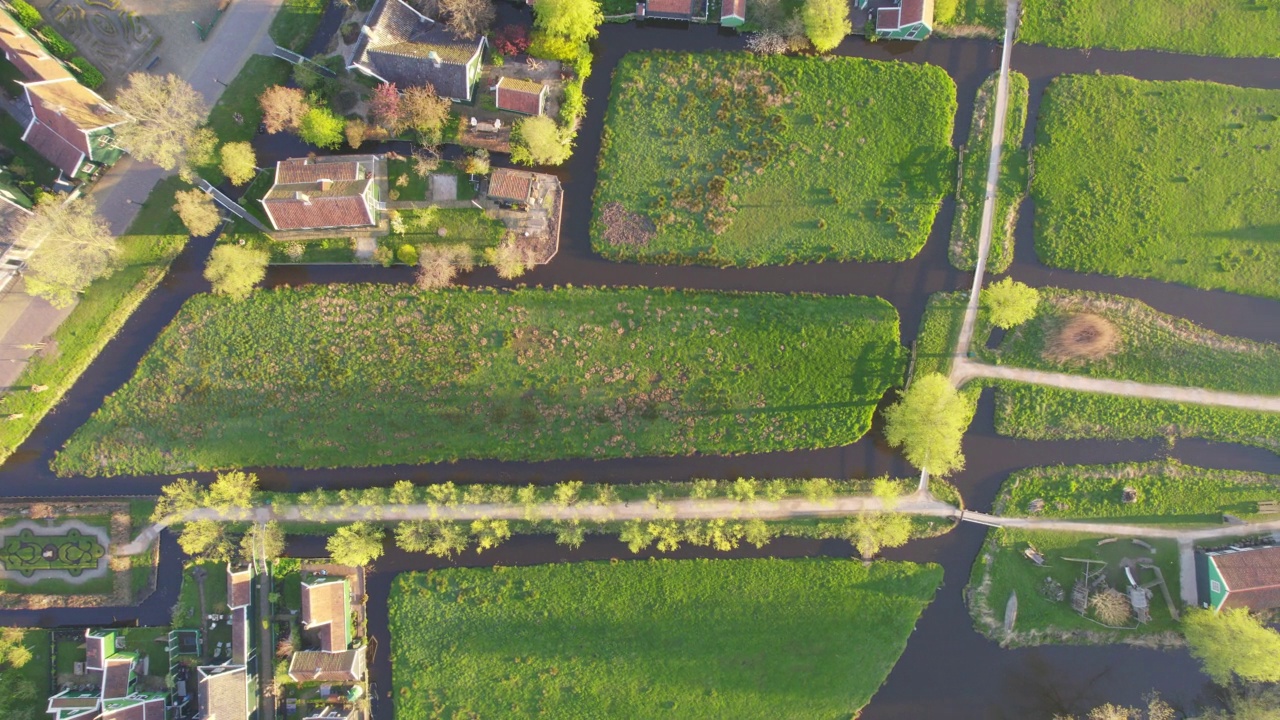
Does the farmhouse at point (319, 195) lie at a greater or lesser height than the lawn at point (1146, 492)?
greater

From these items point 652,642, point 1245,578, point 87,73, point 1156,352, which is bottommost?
point 652,642

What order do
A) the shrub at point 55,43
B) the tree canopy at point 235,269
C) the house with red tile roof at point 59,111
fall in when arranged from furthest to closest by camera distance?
the tree canopy at point 235,269, the shrub at point 55,43, the house with red tile roof at point 59,111

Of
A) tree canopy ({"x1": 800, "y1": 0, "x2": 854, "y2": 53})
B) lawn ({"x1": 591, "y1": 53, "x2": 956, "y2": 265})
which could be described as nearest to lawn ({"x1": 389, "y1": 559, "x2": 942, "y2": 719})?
lawn ({"x1": 591, "y1": 53, "x2": 956, "y2": 265})

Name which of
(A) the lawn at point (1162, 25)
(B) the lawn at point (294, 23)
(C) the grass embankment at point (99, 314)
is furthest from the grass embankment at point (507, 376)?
(A) the lawn at point (1162, 25)

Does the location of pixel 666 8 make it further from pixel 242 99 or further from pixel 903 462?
pixel 903 462

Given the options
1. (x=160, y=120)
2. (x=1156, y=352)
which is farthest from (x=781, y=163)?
(x=160, y=120)

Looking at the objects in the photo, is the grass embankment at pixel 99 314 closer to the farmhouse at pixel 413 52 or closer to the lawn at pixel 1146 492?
the farmhouse at pixel 413 52

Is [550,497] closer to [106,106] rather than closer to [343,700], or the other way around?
[343,700]
